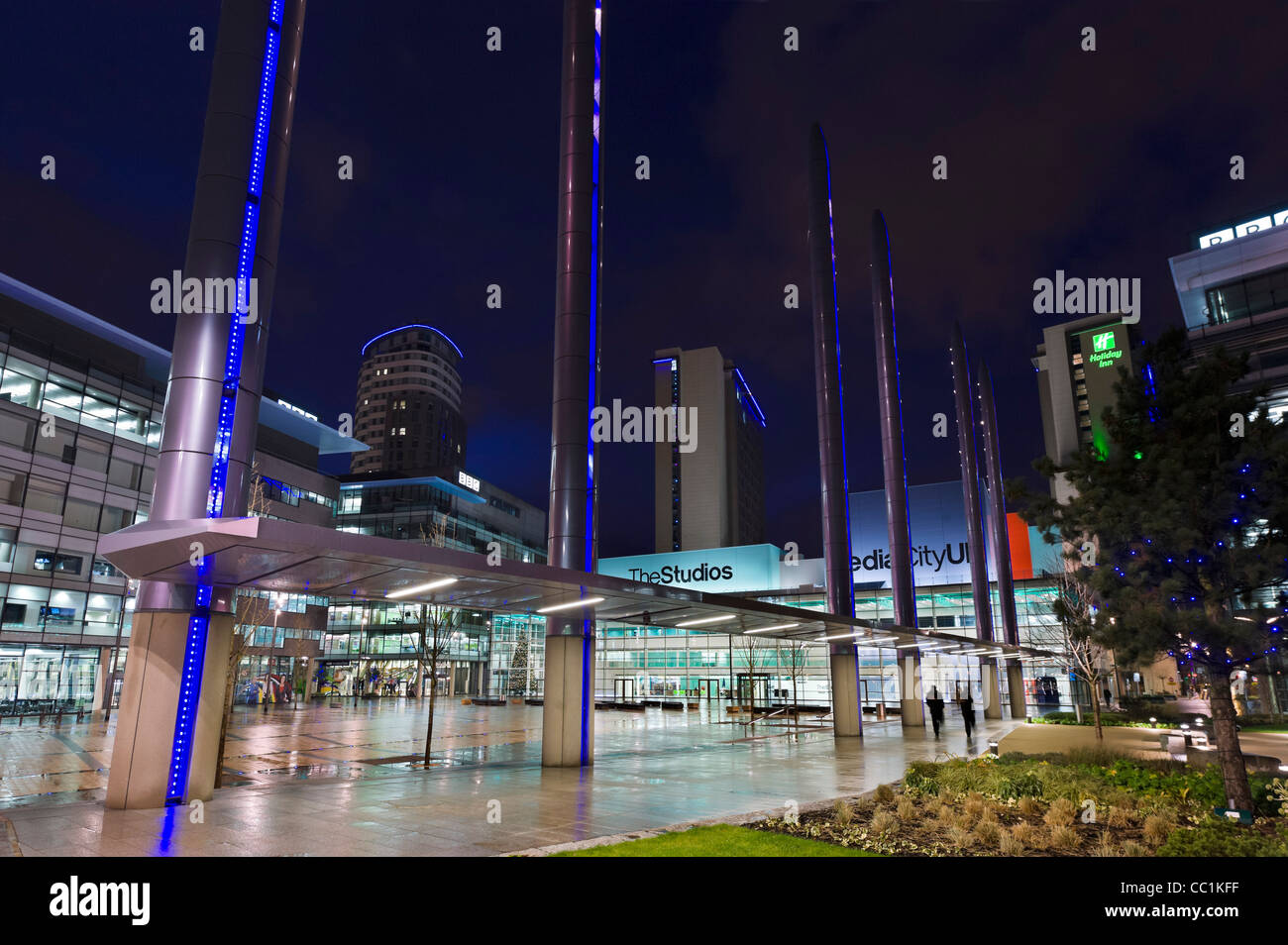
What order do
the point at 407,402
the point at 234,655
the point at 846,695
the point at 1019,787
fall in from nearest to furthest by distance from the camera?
the point at 1019,787 → the point at 234,655 → the point at 846,695 → the point at 407,402

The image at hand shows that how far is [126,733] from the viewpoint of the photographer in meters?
11.3

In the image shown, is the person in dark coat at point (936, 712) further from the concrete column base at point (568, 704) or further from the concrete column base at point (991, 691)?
the concrete column base at point (568, 704)

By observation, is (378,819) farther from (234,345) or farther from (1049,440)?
(1049,440)

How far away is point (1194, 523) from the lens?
13.0 m

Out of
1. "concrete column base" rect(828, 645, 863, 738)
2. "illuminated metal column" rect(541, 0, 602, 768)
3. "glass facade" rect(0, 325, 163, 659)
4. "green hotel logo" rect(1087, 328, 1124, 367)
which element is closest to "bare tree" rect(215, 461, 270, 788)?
"illuminated metal column" rect(541, 0, 602, 768)

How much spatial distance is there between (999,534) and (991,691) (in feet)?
48.6

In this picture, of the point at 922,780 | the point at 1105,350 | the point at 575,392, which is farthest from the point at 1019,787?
the point at 1105,350

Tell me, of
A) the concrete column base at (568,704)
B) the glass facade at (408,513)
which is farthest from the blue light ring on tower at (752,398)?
the concrete column base at (568,704)

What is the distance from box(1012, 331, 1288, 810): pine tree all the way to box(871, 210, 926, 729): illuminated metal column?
21132mm

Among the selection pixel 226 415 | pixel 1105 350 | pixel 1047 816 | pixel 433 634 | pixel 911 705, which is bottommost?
pixel 911 705

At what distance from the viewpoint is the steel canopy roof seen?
9.41 metres

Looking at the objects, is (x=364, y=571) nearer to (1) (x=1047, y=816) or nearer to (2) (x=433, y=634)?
(1) (x=1047, y=816)
